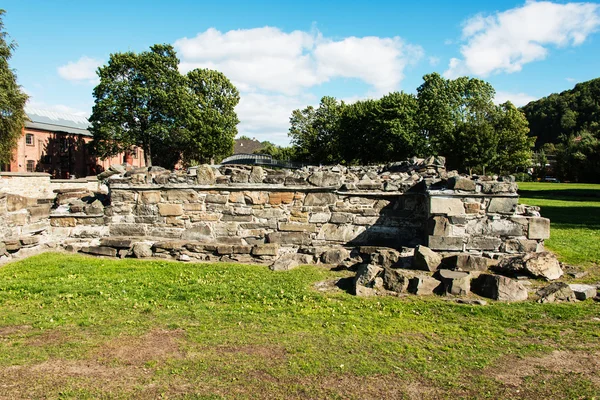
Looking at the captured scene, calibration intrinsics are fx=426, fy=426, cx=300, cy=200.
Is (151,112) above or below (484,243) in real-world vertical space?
above

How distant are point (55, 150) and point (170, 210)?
51811 millimetres

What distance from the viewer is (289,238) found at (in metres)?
9.93

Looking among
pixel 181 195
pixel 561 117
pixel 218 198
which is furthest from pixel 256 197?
pixel 561 117

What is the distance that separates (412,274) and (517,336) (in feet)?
A: 7.98

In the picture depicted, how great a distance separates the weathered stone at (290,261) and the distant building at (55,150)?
134 ft

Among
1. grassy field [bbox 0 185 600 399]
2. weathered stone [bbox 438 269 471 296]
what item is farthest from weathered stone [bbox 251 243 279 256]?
weathered stone [bbox 438 269 471 296]

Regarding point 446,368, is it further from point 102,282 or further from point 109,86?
point 109,86

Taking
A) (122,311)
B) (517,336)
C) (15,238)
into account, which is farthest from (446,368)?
(15,238)

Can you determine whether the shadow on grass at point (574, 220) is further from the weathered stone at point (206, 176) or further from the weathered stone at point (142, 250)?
the weathered stone at point (142, 250)

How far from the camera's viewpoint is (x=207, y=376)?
14.0ft

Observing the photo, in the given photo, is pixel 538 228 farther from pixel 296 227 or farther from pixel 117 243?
pixel 117 243

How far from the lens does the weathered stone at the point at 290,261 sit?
338 inches

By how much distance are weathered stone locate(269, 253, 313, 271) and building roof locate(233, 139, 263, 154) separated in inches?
3127

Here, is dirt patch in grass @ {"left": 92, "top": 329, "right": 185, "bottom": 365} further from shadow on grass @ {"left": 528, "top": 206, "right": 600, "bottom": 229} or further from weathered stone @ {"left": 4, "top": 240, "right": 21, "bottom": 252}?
shadow on grass @ {"left": 528, "top": 206, "right": 600, "bottom": 229}
